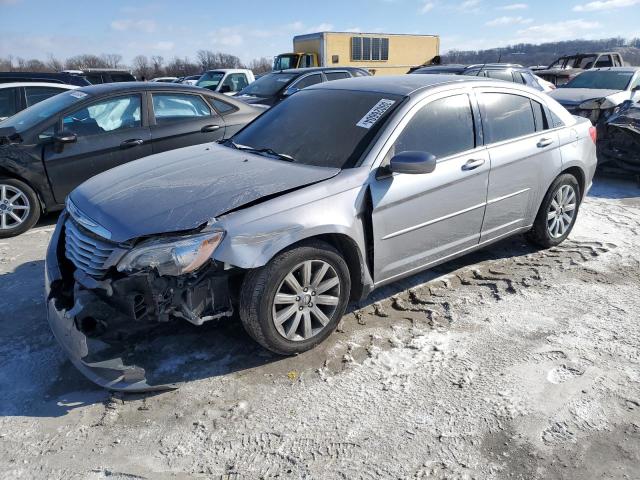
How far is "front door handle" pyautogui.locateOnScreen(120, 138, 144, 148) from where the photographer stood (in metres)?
5.79

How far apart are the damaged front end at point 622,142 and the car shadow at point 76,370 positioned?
5.75 m

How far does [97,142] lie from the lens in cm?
568

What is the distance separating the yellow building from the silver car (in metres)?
18.0

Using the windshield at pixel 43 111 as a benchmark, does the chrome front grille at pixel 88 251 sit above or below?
below

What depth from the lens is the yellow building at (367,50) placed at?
21.2 metres

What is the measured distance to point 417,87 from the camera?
A: 12.4 ft

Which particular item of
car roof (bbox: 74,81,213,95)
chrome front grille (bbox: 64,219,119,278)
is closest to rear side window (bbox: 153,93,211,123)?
car roof (bbox: 74,81,213,95)

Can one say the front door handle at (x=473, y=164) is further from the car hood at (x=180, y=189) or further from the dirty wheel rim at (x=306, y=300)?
the dirty wheel rim at (x=306, y=300)

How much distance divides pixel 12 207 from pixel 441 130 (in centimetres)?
450

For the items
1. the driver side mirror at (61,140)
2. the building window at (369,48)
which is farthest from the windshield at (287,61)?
the driver side mirror at (61,140)

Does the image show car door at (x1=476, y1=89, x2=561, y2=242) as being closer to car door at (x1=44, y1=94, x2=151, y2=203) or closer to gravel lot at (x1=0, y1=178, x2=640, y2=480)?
gravel lot at (x1=0, y1=178, x2=640, y2=480)

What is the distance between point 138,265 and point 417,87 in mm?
2373

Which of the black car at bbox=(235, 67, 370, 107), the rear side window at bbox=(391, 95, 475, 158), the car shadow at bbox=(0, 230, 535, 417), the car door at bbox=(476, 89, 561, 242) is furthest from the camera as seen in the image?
the black car at bbox=(235, 67, 370, 107)

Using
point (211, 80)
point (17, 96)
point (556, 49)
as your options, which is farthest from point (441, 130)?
point (556, 49)
